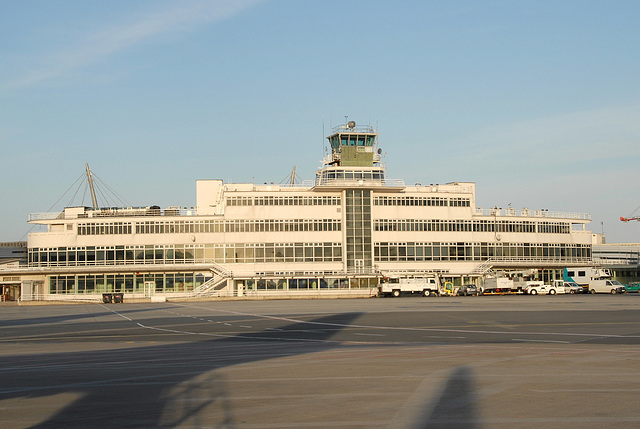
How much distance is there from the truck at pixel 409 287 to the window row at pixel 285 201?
14.6 m

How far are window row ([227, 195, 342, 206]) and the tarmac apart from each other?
65292 millimetres

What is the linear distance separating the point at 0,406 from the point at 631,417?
11.0m

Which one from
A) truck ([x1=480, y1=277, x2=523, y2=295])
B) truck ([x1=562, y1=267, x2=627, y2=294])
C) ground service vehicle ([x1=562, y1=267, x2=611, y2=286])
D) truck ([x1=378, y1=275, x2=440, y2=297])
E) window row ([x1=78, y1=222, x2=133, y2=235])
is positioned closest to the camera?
truck ([x1=378, y1=275, x2=440, y2=297])

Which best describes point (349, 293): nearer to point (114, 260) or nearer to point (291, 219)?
point (291, 219)

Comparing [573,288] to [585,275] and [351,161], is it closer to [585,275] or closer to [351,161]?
[585,275]

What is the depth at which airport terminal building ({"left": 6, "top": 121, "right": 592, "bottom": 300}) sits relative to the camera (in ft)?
305

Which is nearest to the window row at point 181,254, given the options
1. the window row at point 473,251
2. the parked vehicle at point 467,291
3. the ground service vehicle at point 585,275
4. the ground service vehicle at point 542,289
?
the window row at point 473,251

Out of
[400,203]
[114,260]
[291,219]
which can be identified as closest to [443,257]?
[400,203]

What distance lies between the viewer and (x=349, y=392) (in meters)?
13.2

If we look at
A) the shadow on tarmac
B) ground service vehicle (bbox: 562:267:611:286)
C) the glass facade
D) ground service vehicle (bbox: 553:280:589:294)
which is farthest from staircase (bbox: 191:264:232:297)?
the shadow on tarmac

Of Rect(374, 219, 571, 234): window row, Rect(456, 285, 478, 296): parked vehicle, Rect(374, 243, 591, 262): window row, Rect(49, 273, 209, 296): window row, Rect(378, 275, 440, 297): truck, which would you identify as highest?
Rect(374, 219, 571, 234): window row

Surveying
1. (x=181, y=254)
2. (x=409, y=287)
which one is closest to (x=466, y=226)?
(x=409, y=287)

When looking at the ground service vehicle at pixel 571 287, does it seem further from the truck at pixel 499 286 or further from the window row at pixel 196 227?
the window row at pixel 196 227

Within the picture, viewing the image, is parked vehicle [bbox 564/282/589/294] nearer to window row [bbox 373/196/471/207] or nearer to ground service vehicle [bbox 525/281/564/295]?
ground service vehicle [bbox 525/281/564/295]
